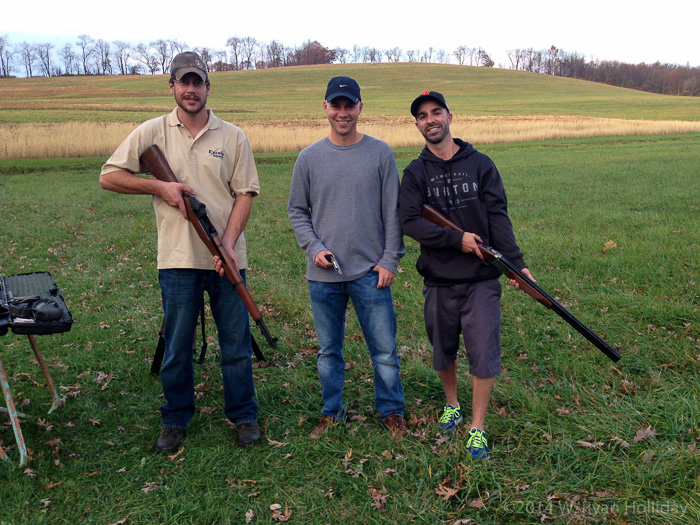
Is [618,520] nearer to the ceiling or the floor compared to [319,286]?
nearer to the floor

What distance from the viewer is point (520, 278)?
3926mm

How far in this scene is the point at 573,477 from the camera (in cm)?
360

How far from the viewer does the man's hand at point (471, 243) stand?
3.78m

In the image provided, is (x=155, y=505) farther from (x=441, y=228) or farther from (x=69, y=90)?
(x=69, y=90)

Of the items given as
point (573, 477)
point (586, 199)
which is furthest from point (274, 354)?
point (586, 199)

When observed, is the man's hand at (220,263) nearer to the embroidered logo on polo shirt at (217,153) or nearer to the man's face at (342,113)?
the embroidered logo on polo shirt at (217,153)

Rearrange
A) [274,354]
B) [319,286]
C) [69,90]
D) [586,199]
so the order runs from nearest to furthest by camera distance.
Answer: [319,286] → [274,354] → [586,199] → [69,90]

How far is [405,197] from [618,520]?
240cm

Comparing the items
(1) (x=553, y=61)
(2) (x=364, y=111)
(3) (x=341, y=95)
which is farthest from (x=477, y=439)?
(1) (x=553, y=61)

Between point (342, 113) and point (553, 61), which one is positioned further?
point (553, 61)

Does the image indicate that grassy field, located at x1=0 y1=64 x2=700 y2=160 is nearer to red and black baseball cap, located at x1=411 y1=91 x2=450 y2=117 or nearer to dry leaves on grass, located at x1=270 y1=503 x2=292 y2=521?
red and black baseball cap, located at x1=411 y1=91 x2=450 y2=117

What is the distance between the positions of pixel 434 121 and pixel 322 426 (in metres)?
2.46

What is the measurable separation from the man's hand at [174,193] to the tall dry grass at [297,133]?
26.1 metres

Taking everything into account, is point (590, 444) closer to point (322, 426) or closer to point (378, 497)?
point (378, 497)
